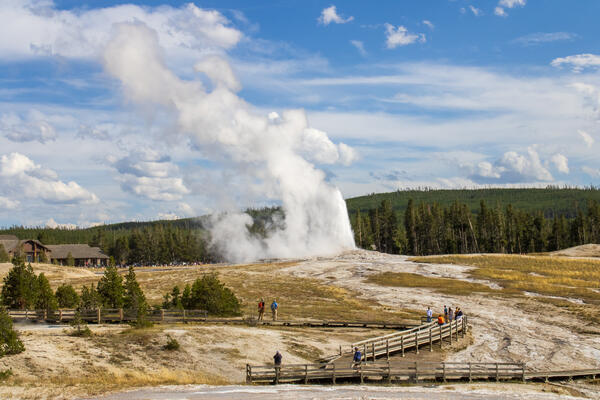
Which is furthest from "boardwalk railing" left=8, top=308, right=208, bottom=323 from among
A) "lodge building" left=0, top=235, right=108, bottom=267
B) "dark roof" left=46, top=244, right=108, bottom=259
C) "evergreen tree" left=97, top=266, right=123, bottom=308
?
"dark roof" left=46, top=244, right=108, bottom=259

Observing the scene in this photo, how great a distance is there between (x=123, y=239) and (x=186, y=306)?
432 feet

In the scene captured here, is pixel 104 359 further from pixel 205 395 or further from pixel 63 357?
pixel 205 395

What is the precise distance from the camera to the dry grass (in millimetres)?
68500

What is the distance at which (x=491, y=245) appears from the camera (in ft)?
484

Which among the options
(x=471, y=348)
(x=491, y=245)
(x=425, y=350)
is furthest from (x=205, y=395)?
(x=491, y=245)

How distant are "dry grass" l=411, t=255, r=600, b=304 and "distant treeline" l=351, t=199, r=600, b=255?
37.7 meters

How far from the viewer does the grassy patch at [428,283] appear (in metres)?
70.2

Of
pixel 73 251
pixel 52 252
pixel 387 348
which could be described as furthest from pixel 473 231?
pixel 387 348

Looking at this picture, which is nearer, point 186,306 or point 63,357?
point 63,357

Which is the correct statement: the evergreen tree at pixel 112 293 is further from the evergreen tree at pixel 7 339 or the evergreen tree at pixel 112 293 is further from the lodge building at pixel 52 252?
the lodge building at pixel 52 252

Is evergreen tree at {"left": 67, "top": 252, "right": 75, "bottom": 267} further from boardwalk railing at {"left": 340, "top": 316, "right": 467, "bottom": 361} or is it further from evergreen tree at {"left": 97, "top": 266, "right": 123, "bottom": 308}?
boardwalk railing at {"left": 340, "top": 316, "right": 467, "bottom": 361}

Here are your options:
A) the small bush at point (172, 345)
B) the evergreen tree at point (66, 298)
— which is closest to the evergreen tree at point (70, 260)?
the evergreen tree at point (66, 298)

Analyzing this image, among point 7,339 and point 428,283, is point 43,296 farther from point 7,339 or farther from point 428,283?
point 428,283

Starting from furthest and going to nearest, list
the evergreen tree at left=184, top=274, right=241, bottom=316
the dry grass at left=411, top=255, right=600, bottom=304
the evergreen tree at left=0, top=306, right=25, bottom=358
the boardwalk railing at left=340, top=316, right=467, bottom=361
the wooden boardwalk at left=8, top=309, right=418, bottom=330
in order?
the dry grass at left=411, top=255, right=600, bottom=304, the evergreen tree at left=184, top=274, right=241, bottom=316, the wooden boardwalk at left=8, top=309, right=418, bottom=330, the boardwalk railing at left=340, top=316, right=467, bottom=361, the evergreen tree at left=0, top=306, right=25, bottom=358
